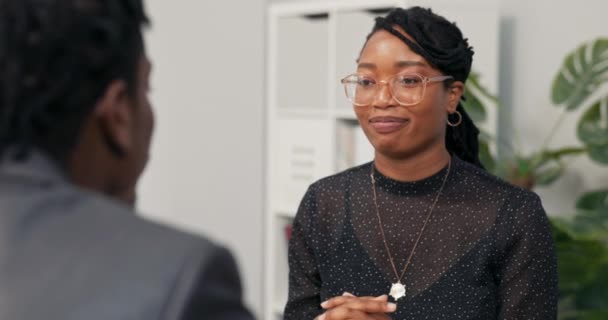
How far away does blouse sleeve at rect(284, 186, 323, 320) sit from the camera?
2064 mm

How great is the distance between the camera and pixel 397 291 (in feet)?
6.50

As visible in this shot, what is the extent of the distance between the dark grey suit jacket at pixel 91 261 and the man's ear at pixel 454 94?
121cm

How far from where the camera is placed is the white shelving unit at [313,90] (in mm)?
3426

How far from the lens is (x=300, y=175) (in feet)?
12.5

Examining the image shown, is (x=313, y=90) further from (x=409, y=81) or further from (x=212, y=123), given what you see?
(x=409, y=81)

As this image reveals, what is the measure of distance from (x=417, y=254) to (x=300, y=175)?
1.81 metres

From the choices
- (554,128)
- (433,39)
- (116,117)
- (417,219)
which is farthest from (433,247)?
(554,128)

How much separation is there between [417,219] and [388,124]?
203mm

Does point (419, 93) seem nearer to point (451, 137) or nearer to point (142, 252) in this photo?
point (451, 137)

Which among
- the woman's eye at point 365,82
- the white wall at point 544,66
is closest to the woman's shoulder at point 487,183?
the woman's eye at point 365,82

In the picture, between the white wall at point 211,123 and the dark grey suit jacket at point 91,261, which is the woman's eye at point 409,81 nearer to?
the dark grey suit jacket at point 91,261

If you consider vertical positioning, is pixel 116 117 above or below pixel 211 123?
above

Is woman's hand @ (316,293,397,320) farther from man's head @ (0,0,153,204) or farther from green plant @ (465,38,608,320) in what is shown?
green plant @ (465,38,608,320)

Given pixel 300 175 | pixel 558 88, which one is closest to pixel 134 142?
pixel 558 88
